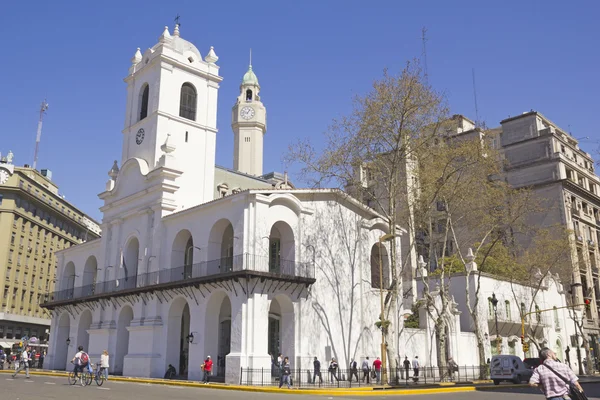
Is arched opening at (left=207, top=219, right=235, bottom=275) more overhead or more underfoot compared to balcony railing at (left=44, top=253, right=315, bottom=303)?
more overhead

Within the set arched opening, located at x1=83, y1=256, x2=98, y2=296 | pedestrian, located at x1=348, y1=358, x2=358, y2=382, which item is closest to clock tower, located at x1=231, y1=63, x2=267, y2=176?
arched opening, located at x1=83, y1=256, x2=98, y2=296

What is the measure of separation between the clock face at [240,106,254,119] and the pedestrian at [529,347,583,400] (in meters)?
59.5

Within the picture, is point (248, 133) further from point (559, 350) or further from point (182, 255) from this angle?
point (559, 350)

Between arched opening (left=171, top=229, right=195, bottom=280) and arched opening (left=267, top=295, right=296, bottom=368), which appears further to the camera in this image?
arched opening (left=171, top=229, right=195, bottom=280)

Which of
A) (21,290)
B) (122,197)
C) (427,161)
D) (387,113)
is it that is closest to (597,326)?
(427,161)

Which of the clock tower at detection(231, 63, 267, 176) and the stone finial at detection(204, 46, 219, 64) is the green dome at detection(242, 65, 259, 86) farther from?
the stone finial at detection(204, 46, 219, 64)

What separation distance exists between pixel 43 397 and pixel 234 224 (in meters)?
14.7

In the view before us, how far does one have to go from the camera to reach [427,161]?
96.5ft

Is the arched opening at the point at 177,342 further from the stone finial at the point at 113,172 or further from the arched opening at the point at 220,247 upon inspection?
the stone finial at the point at 113,172

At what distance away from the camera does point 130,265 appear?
36.8m

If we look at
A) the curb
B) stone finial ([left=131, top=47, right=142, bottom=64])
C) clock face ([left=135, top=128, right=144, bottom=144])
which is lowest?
the curb

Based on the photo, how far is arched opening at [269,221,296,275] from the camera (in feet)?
96.8

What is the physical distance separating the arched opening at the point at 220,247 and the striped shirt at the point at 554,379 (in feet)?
72.4

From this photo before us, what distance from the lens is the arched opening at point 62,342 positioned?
42344 millimetres
